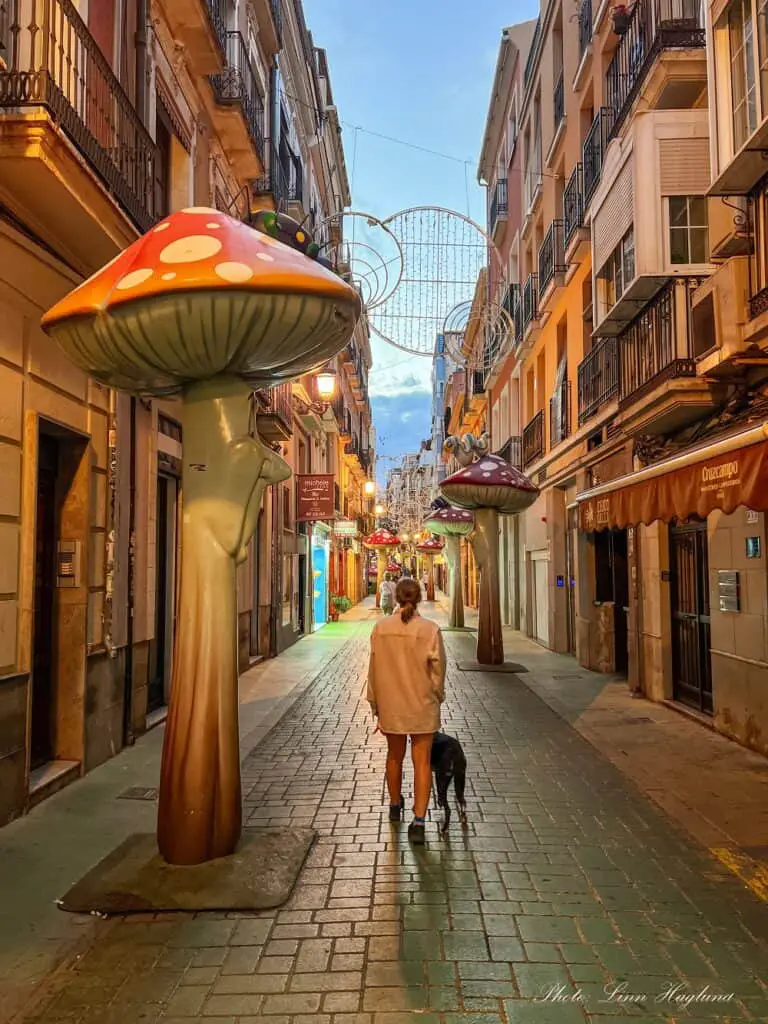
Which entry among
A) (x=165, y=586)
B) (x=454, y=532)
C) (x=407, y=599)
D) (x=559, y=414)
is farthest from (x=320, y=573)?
(x=407, y=599)

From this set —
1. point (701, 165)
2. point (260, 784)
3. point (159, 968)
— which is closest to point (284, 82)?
point (701, 165)

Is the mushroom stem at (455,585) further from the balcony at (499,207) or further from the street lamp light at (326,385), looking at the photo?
the balcony at (499,207)

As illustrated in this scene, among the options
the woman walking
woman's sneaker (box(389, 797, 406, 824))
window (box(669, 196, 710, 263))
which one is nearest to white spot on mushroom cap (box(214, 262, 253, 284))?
the woman walking

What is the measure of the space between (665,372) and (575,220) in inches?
296

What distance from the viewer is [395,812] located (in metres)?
5.51

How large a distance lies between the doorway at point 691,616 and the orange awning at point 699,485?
2.04 meters

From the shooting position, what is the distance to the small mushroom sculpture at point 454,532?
2231 cm

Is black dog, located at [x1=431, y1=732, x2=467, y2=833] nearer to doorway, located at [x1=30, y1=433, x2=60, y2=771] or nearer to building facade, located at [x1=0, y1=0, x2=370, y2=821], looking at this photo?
building facade, located at [x1=0, y1=0, x2=370, y2=821]

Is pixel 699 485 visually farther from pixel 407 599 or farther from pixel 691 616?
pixel 691 616

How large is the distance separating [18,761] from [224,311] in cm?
375

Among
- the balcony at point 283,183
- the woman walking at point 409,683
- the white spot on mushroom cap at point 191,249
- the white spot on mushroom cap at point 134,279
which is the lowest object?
the woman walking at point 409,683

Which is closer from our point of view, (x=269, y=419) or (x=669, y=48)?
(x=669, y=48)

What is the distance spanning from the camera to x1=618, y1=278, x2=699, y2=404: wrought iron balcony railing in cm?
897

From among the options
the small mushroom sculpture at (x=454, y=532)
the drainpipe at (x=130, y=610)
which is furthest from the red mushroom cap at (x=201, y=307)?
the small mushroom sculpture at (x=454, y=532)
